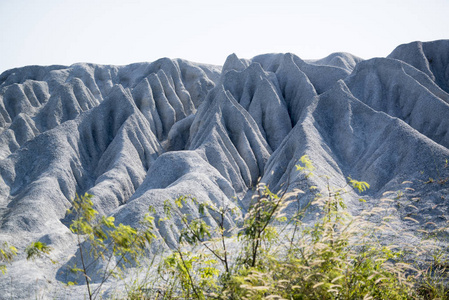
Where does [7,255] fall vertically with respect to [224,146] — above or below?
above

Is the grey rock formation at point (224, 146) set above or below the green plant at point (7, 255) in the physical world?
below

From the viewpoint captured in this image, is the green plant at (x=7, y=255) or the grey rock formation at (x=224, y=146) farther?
the grey rock formation at (x=224, y=146)

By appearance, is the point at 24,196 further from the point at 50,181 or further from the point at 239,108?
the point at 239,108

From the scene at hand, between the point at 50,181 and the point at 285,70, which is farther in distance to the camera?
the point at 285,70

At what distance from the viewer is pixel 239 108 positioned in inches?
1297

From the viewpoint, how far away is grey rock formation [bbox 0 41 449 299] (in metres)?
17.5

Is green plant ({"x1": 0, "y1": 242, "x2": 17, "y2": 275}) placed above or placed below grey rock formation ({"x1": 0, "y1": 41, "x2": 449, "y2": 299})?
above

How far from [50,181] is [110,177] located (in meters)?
4.03

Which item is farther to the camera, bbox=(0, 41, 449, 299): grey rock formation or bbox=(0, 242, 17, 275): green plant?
bbox=(0, 41, 449, 299): grey rock formation

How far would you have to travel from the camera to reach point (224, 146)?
95.5ft

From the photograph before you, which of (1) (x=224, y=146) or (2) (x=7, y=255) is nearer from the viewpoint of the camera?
(2) (x=7, y=255)

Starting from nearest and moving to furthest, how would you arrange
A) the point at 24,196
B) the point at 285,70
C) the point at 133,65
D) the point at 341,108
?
the point at 24,196
the point at 341,108
the point at 285,70
the point at 133,65

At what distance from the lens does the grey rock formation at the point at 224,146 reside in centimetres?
1752

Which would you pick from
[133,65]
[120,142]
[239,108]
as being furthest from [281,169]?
A: [133,65]
